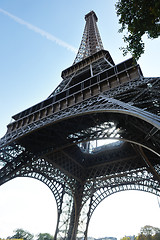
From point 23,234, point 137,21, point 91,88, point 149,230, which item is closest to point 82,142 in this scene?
point 91,88

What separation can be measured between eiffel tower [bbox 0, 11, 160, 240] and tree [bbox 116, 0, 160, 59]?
3.26m

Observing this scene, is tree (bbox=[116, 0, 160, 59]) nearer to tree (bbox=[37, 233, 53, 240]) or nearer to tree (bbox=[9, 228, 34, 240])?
tree (bbox=[9, 228, 34, 240])

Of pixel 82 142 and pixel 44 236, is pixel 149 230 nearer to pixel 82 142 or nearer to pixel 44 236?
pixel 44 236

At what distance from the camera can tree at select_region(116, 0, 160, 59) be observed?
643 centimetres

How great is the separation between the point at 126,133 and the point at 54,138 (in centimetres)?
801

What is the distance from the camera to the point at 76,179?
23609 millimetres

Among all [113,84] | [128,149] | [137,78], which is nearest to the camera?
[137,78]

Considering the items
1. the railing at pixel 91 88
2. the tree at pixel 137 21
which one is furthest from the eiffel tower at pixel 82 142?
the tree at pixel 137 21

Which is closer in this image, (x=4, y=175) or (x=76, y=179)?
(x=4, y=175)

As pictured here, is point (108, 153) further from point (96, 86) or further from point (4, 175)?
point (4, 175)

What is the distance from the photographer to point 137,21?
671 cm

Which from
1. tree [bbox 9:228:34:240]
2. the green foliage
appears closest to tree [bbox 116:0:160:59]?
the green foliage

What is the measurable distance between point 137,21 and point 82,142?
36.3 ft

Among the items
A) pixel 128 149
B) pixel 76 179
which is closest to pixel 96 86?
pixel 128 149
